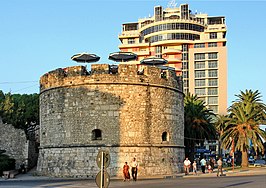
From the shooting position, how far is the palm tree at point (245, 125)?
35.0 m

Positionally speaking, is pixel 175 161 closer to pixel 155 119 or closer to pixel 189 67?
pixel 155 119

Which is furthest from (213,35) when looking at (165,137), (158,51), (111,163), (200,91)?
(111,163)

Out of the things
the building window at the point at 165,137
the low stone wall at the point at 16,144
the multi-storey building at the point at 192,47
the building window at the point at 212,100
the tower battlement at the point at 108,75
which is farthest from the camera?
the multi-storey building at the point at 192,47

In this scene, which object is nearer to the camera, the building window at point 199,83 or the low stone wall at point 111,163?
the low stone wall at point 111,163

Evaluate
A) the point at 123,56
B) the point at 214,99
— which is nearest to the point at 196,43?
the point at 214,99

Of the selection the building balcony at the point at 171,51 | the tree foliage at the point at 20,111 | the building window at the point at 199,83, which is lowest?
the tree foliage at the point at 20,111

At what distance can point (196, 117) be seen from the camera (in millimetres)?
37812

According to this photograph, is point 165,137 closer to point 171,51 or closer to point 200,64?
point 171,51

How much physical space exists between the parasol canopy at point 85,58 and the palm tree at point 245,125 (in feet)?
45.9

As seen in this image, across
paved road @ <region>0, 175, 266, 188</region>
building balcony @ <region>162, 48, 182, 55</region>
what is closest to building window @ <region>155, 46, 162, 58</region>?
building balcony @ <region>162, 48, 182, 55</region>

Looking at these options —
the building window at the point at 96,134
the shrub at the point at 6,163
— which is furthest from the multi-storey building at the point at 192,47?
the building window at the point at 96,134

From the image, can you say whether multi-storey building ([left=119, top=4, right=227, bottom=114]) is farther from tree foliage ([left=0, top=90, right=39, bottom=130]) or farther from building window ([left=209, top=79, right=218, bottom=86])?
tree foliage ([left=0, top=90, right=39, bottom=130])

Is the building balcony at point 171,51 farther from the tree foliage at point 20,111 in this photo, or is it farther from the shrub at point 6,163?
the shrub at point 6,163

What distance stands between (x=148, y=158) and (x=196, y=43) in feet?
246
